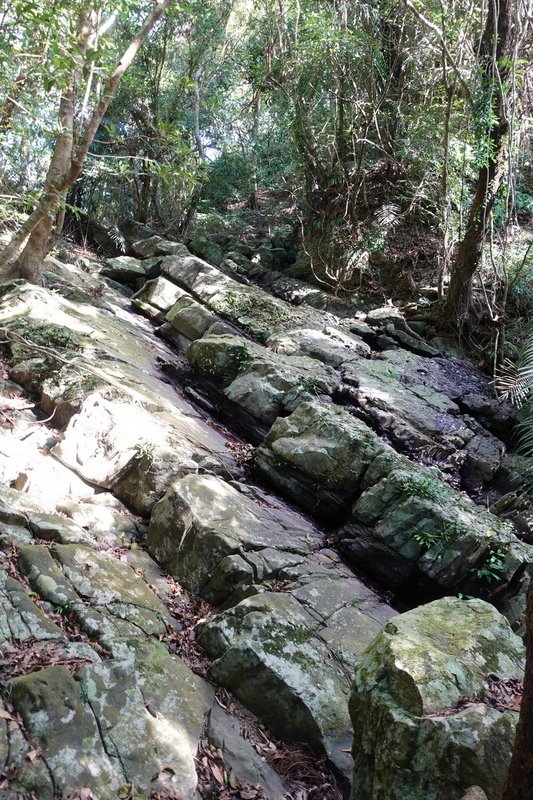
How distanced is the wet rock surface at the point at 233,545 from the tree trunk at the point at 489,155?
5.77 ft

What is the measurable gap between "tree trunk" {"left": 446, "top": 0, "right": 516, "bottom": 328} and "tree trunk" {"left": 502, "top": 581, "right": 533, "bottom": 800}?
9904 millimetres

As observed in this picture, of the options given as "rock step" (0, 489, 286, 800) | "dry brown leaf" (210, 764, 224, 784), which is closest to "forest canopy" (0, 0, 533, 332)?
"rock step" (0, 489, 286, 800)

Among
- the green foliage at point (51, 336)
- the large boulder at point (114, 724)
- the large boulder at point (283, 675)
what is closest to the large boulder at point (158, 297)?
the green foliage at point (51, 336)

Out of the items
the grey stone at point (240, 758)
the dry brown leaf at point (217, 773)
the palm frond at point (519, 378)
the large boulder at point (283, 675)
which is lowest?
the dry brown leaf at point (217, 773)

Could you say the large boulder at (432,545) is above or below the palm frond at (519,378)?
below

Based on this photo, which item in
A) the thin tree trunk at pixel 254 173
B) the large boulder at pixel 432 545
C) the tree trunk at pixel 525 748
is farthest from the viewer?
the thin tree trunk at pixel 254 173

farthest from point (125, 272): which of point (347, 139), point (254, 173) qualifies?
point (254, 173)

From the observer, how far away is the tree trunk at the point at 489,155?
385 inches

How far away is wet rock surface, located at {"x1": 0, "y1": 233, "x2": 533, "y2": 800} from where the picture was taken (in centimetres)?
323

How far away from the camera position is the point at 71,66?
216 inches

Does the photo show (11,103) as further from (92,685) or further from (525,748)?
(525,748)

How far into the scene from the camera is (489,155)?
10234mm

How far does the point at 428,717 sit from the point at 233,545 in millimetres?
2539

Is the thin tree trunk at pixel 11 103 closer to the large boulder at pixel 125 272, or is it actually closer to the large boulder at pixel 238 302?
the large boulder at pixel 238 302
